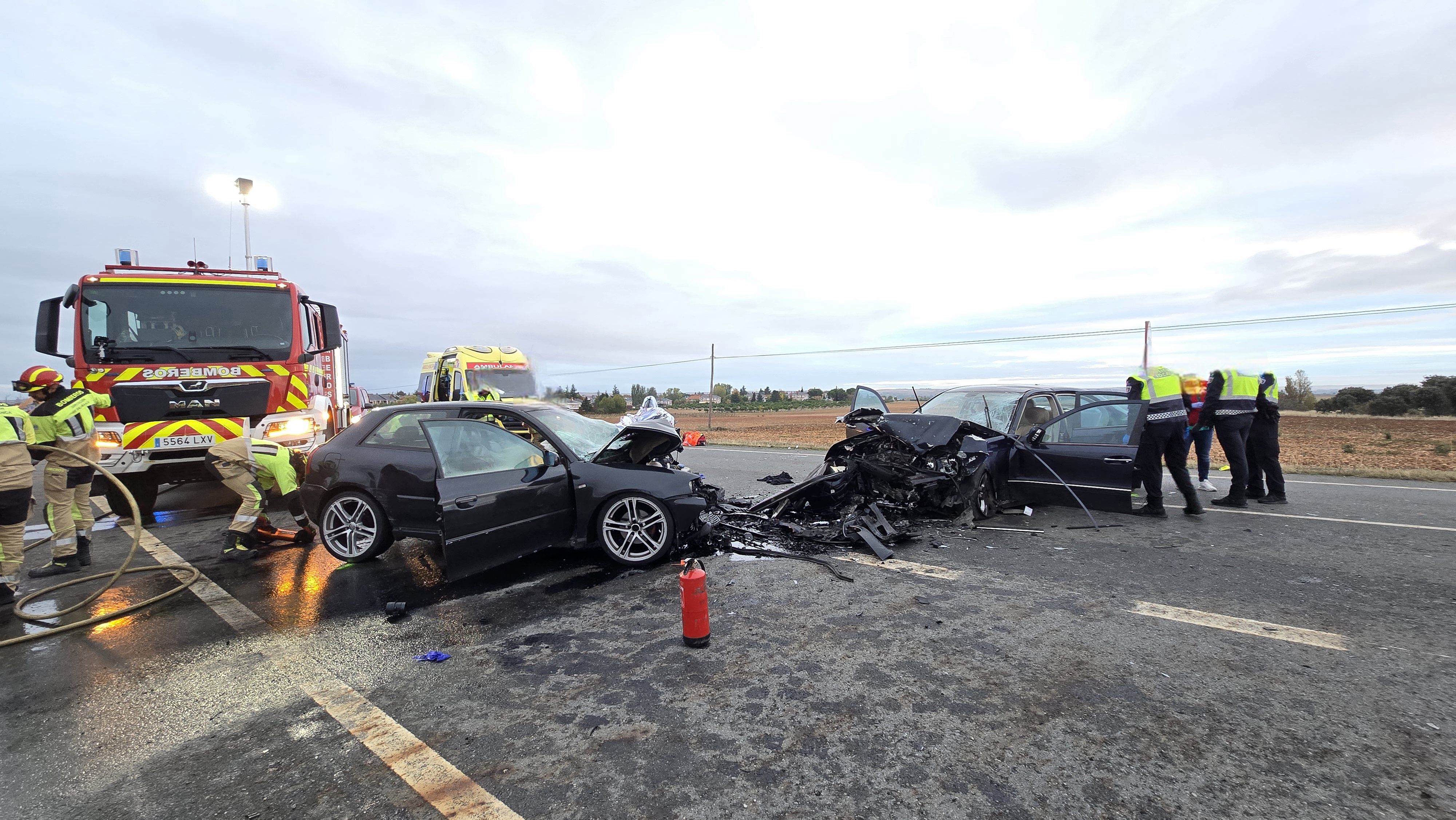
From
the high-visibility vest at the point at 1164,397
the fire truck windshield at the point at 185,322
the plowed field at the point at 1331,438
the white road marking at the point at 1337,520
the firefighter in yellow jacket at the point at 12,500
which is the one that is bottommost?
the plowed field at the point at 1331,438

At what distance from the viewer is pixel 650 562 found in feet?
16.7

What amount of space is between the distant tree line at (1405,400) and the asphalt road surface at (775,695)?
47350 mm

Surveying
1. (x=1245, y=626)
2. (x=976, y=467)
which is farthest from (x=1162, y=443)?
(x=1245, y=626)

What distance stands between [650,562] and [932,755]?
305 cm

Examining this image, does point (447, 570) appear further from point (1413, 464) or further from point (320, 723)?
point (1413, 464)

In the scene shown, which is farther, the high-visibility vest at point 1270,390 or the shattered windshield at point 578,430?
the high-visibility vest at point 1270,390

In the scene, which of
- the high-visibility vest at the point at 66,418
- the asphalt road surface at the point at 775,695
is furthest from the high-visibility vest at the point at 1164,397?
the high-visibility vest at the point at 66,418

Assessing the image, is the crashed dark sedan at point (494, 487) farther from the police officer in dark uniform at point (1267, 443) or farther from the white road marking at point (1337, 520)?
the police officer in dark uniform at point (1267, 443)

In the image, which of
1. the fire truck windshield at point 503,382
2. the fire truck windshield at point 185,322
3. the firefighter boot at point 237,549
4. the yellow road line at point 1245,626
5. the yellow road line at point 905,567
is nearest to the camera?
the yellow road line at point 1245,626

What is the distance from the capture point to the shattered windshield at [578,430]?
5.33 m

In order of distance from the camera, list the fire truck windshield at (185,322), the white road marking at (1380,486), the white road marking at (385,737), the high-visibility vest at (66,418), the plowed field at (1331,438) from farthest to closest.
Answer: the plowed field at (1331,438), the white road marking at (1380,486), the fire truck windshield at (185,322), the high-visibility vest at (66,418), the white road marking at (385,737)

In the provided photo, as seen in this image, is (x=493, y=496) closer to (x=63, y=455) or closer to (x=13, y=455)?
(x=13, y=455)

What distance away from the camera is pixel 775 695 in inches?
116

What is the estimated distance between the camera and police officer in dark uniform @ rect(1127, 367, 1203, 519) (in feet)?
21.6
